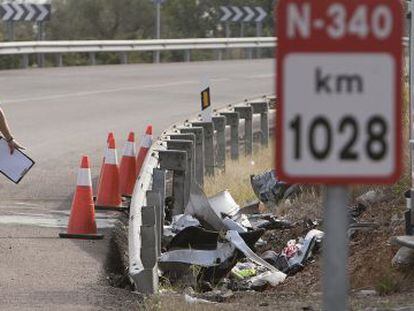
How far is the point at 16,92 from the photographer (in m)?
24.6

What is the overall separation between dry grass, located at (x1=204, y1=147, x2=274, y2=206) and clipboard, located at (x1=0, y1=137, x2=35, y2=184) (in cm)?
281

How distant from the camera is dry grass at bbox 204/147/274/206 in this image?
41.3 feet

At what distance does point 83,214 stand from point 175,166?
96 cm

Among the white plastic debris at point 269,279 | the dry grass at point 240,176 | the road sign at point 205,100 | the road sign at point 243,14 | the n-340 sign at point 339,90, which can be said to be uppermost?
the n-340 sign at point 339,90

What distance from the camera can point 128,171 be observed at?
12289 mm

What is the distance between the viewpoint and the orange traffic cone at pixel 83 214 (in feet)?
32.3

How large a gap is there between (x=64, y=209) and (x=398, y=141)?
27.4ft

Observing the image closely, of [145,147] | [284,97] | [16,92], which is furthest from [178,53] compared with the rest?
[284,97]

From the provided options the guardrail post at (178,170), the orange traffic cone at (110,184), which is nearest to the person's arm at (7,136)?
the guardrail post at (178,170)

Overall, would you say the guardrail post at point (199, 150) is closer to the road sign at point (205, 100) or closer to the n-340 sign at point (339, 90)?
the road sign at point (205, 100)

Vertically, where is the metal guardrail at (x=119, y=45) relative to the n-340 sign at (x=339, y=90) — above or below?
below

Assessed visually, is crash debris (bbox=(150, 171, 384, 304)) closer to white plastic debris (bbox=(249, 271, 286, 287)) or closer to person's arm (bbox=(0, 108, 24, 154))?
white plastic debris (bbox=(249, 271, 286, 287))

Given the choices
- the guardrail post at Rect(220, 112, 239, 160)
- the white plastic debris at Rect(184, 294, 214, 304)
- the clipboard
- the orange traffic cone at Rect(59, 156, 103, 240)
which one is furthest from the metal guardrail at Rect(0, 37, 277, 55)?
the white plastic debris at Rect(184, 294, 214, 304)

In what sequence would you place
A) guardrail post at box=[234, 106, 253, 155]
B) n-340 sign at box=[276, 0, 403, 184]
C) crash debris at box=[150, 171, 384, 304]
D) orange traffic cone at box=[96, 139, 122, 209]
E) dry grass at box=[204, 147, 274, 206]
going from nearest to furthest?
n-340 sign at box=[276, 0, 403, 184] < crash debris at box=[150, 171, 384, 304] < orange traffic cone at box=[96, 139, 122, 209] < dry grass at box=[204, 147, 274, 206] < guardrail post at box=[234, 106, 253, 155]
